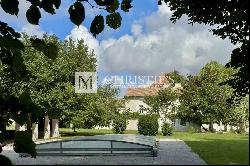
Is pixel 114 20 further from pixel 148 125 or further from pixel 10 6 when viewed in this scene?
pixel 148 125

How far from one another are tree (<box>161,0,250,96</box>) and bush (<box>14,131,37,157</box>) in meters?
8.61

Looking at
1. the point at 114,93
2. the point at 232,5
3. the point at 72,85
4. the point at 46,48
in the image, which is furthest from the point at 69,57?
the point at 46,48

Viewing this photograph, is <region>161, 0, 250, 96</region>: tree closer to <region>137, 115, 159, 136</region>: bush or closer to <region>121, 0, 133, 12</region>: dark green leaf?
<region>121, 0, 133, 12</region>: dark green leaf

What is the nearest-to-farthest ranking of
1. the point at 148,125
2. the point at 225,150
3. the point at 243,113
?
the point at 225,150 < the point at 243,113 < the point at 148,125

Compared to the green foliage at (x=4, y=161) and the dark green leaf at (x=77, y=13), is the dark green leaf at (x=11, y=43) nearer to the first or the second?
the dark green leaf at (x=77, y=13)

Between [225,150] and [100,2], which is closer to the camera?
[100,2]

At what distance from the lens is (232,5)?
35.0ft

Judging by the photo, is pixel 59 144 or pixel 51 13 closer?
pixel 51 13

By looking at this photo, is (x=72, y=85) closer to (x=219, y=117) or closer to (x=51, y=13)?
(x=219, y=117)

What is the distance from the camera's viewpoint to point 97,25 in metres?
1.52

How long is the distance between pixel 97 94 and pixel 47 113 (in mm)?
41753

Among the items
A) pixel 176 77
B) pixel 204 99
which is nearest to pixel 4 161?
pixel 204 99
